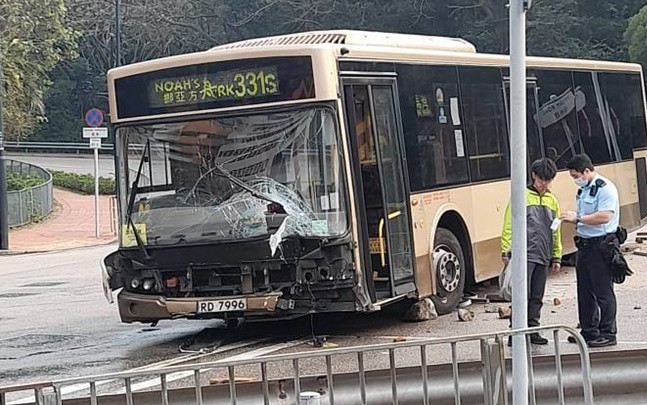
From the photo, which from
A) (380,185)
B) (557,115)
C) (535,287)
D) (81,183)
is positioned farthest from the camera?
(81,183)

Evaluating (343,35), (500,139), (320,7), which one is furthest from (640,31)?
(343,35)

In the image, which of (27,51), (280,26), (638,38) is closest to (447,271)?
(27,51)

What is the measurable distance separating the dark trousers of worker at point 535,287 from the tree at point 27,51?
28.0 m

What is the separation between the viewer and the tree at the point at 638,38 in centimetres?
4253

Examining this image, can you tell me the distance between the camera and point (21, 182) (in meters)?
39.1

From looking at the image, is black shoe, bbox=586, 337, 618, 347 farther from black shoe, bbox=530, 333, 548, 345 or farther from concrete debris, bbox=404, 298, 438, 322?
concrete debris, bbox=404, 298, 438, 322

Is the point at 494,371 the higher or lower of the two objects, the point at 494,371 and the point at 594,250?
the lower

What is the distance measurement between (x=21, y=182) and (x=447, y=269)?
30.8 m

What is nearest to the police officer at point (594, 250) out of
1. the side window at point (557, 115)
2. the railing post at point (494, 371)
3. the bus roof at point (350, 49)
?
the bus roof at point (350, 49)

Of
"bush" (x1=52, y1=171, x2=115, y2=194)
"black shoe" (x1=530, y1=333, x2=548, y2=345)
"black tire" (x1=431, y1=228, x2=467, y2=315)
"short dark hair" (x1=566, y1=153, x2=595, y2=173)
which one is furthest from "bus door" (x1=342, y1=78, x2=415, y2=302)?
"bush" (x1=52, y1=171, x2=115, y2=194)

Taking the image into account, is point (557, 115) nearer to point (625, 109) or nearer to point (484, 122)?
point (484, 122)

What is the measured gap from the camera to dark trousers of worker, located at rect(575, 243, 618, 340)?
356 inches

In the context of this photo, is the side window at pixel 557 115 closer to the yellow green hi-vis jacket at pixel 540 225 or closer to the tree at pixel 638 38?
the yellow green hi-vis jacket at pixel 540 225

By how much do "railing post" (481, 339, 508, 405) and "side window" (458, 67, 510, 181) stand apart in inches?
271
